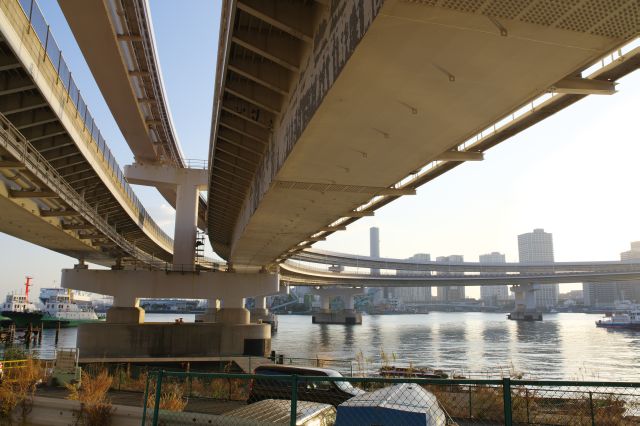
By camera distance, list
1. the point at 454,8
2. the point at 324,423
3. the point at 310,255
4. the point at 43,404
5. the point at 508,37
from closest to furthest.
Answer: the point at 454,8
the point at 508,37
the point at 324,423
the point at 43,404
the point at 310,255

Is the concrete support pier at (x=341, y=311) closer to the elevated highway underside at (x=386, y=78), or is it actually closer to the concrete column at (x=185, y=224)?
the concrete column at (x=185, y=224)

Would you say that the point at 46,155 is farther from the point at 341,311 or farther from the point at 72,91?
the point at 341,311

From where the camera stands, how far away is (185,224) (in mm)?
37875

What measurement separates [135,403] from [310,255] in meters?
96.3

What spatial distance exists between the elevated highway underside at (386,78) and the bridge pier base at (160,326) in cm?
2206

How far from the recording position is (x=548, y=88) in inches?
347

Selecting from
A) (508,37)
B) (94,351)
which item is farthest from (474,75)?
(94,351)

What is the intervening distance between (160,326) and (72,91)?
71.5ft

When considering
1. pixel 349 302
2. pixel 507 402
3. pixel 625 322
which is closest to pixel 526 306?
pixel 625 322

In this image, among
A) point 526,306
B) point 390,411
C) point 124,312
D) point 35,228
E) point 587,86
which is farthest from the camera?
point 526,306

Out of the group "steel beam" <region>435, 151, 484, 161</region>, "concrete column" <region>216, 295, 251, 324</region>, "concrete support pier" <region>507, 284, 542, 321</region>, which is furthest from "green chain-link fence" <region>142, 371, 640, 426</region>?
"concrete support pier" <region>507, 284, 542, 321</region>

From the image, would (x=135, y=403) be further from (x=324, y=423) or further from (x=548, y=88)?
(x=548, y=88)

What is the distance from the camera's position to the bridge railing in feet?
46.5

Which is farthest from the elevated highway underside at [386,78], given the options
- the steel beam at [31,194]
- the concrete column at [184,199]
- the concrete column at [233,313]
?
the concrete column at [233,313]
